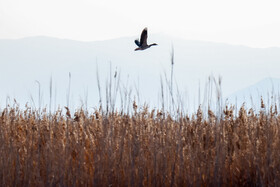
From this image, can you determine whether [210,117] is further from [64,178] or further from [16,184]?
[16,184]

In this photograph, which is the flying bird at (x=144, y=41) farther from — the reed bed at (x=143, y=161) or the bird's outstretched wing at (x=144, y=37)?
the reed bed at (x=143, y=161)

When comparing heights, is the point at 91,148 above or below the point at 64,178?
above

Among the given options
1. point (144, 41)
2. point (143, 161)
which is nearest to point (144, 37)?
point (144, 41)

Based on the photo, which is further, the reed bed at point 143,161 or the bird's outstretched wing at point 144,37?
the bird's outstretched wing at point 144,37

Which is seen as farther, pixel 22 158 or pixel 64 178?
pixel 22 158

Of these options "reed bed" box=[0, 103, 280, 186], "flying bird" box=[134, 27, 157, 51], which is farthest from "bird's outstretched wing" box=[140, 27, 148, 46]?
"reed bed" box=[0, 103, 280, 186]

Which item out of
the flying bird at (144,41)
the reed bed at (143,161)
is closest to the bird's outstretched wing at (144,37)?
the flying bird at (144,41)

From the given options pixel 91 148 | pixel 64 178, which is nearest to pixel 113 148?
pixel 91 148

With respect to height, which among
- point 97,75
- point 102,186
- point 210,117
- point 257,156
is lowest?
point 102,186

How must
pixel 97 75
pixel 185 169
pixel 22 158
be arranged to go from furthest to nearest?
pixel 22 158, pixel 185 169, pixel 97 75

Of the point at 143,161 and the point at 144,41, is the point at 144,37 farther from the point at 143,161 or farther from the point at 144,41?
the point at 143,161

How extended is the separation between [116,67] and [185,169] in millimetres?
1163

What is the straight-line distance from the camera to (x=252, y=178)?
3.78 metres

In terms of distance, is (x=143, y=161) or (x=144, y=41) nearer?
(x=143, y=161)
